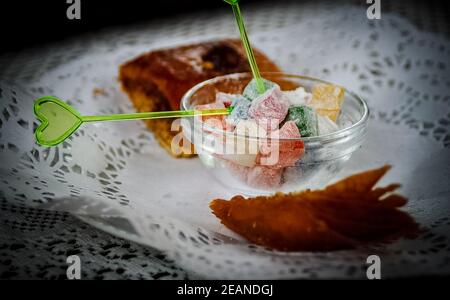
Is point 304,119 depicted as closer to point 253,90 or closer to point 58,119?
point 253,90

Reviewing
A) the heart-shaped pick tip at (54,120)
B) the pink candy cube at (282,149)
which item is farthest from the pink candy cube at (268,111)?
the heart-shaped pick tip at (54,120)

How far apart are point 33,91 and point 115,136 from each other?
0.76 ft

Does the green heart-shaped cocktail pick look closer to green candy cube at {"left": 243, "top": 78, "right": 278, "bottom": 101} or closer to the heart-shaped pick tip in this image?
the heart-shaped pick tip

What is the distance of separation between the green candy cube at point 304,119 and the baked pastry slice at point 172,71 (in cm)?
36

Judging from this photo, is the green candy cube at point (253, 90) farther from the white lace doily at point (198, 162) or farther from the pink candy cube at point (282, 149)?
the white lace doily at point (198, 162)

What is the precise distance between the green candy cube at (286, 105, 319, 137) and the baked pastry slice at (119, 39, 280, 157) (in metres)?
0.36

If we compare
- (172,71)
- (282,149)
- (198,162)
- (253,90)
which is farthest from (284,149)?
(172,71)

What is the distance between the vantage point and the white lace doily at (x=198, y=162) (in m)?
0.84

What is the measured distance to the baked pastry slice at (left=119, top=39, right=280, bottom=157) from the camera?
125 centimetres

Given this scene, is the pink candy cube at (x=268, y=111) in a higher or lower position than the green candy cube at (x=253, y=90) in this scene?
lower

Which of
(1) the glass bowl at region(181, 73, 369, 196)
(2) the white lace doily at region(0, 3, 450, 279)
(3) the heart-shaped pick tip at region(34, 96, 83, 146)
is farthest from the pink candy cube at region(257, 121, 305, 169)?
(3) the heart-shaped pick tip at region(34, 96, 83, 146)

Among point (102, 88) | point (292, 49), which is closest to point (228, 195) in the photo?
point (102, 88)

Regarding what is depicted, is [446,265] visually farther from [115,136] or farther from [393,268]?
[115,136]

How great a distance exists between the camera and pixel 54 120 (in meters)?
0.94
